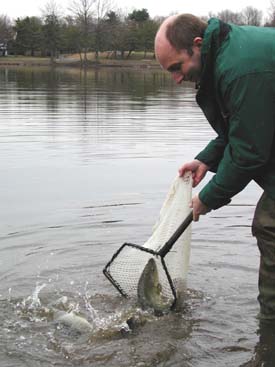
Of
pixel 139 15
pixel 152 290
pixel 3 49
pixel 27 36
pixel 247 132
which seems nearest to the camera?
pixel 247 132

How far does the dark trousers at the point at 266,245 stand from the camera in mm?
4598

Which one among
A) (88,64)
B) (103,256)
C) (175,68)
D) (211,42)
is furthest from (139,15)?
(211,42)

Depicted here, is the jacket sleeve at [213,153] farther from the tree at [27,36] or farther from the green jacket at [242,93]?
the tree at [27,36]

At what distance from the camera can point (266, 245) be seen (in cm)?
470

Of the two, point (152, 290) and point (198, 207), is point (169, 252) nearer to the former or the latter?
point (152, 290)

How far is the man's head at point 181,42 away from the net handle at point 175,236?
1.43m

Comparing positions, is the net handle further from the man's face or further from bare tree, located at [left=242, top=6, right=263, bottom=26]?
bare tree, located at [left=242, top=6, right=263, bottom=26]

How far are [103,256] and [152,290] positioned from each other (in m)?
1.74

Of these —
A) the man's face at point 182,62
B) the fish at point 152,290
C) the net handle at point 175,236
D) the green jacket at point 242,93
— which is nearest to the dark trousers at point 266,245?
the green jacket at point 242,93

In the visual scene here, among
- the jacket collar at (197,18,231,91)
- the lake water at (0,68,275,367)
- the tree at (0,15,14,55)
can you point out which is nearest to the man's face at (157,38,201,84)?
the jacket collar at (197,18,231,91)

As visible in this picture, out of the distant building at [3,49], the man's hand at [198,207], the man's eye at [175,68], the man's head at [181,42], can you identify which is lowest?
the distant building at [3,49]

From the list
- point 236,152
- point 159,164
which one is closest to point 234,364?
point 236,152

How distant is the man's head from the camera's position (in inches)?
160

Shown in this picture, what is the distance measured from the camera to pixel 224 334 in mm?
5094
